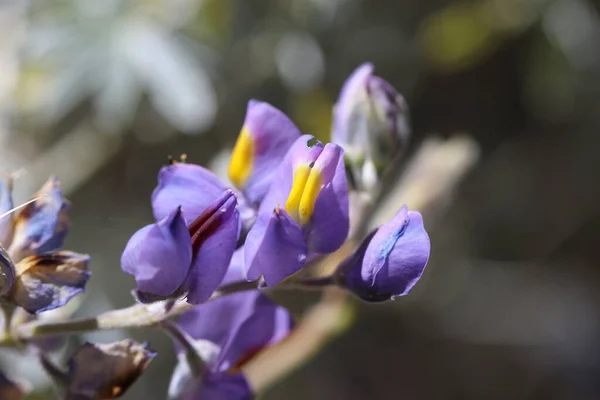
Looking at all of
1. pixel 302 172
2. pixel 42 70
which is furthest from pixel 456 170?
pixel 42 70

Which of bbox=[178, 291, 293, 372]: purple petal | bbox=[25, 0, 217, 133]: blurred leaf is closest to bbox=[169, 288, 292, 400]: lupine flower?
bbox=[178, 291, 293, 372]: purple petal

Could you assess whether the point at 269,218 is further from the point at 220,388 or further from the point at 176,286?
the point at 220,388

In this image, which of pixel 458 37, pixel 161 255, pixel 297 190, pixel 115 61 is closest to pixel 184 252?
pixel 161 255

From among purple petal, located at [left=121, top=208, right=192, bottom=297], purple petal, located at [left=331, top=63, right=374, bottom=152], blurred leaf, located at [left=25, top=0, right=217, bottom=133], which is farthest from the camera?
blurred leaf, located at [left=25, top=0, right=217, bottom=133]

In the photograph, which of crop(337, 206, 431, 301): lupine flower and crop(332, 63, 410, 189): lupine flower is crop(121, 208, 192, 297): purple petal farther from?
crop(332, 63, 410, 189): lupine flower

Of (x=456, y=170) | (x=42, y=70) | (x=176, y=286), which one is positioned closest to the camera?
(x=176, y=286)

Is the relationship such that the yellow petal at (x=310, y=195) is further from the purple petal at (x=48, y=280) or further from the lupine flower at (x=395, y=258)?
the purple petal at (x=48, y=280)

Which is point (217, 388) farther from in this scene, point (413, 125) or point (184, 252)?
point (413, 125)
